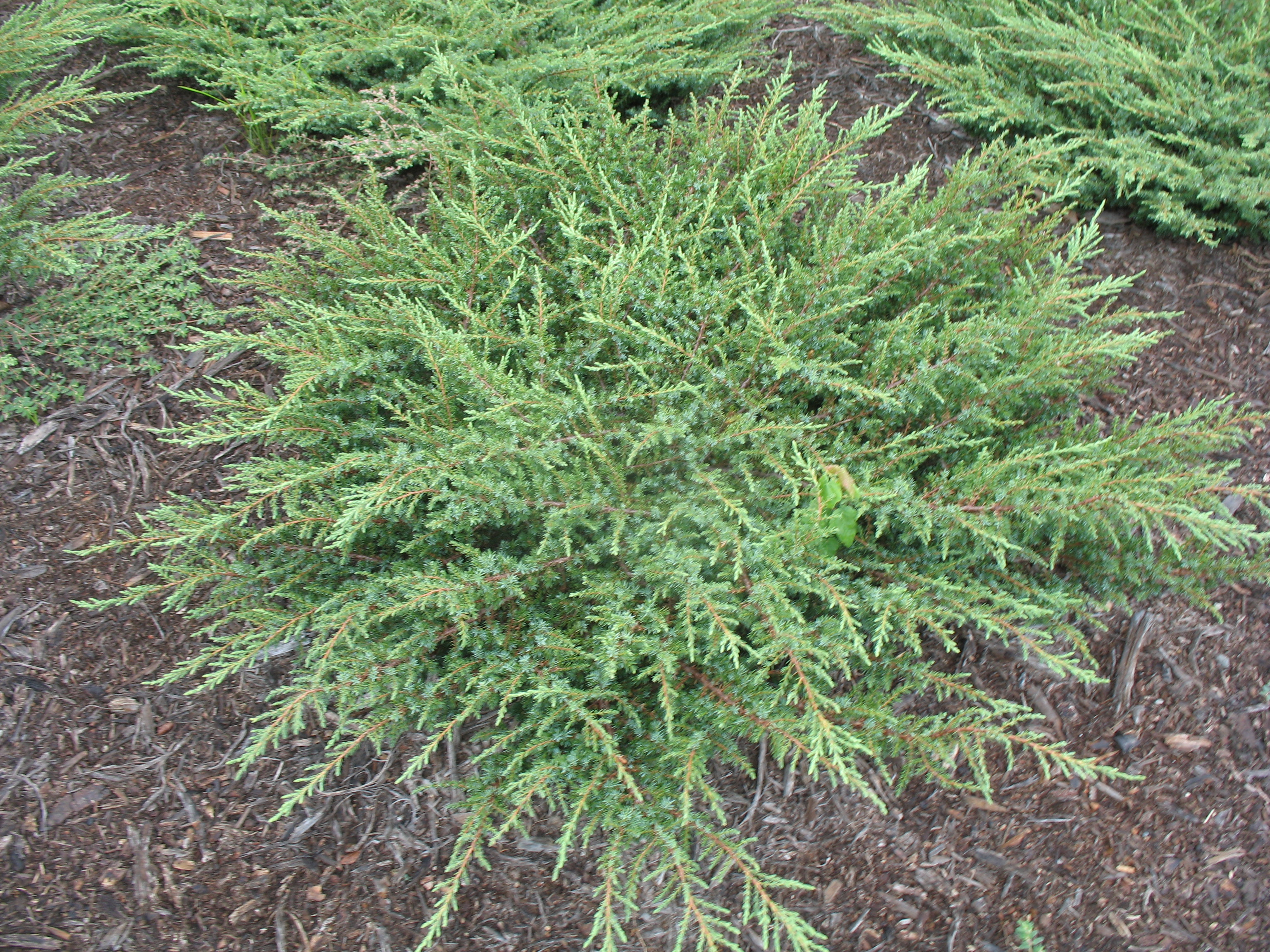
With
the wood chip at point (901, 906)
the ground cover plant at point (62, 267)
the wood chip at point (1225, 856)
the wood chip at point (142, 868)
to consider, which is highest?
the ground cover plant at point (62, 267)

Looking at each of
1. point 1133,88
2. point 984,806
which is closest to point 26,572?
point 984,806

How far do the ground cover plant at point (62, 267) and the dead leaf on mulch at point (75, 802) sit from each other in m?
1.19

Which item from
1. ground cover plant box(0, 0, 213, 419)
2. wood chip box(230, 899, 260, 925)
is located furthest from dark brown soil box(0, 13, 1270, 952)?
ground cover plant box(0, 0, 213, 419)

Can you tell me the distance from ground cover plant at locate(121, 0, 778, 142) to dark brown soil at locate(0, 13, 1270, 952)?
153cm

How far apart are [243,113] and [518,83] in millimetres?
1133

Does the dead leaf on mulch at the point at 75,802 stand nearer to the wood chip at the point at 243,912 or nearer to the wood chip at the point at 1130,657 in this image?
the wood chip at the point at 243,912

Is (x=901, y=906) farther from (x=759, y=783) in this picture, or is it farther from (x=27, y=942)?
(x=27, y=942)

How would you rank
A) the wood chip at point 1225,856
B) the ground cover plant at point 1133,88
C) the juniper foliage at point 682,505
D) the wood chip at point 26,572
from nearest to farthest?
the juniper foliage at point 682,505, the wood chip at point 1225,856, the wood chip at point 26,572, the ground cover plant at point 1133,88

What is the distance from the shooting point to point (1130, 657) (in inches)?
89.4

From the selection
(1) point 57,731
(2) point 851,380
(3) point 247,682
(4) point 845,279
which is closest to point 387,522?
(3) point 247,682

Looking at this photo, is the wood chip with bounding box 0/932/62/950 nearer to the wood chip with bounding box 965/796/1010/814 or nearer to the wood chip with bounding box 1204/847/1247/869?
the wood chip with bounding box 965/796/1010/814

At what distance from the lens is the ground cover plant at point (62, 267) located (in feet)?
8.28

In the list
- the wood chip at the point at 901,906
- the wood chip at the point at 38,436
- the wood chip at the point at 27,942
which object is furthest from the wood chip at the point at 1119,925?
the wood chip at the point at 38,436

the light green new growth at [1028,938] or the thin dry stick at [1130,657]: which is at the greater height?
the thin dry stick at [1130,657]
